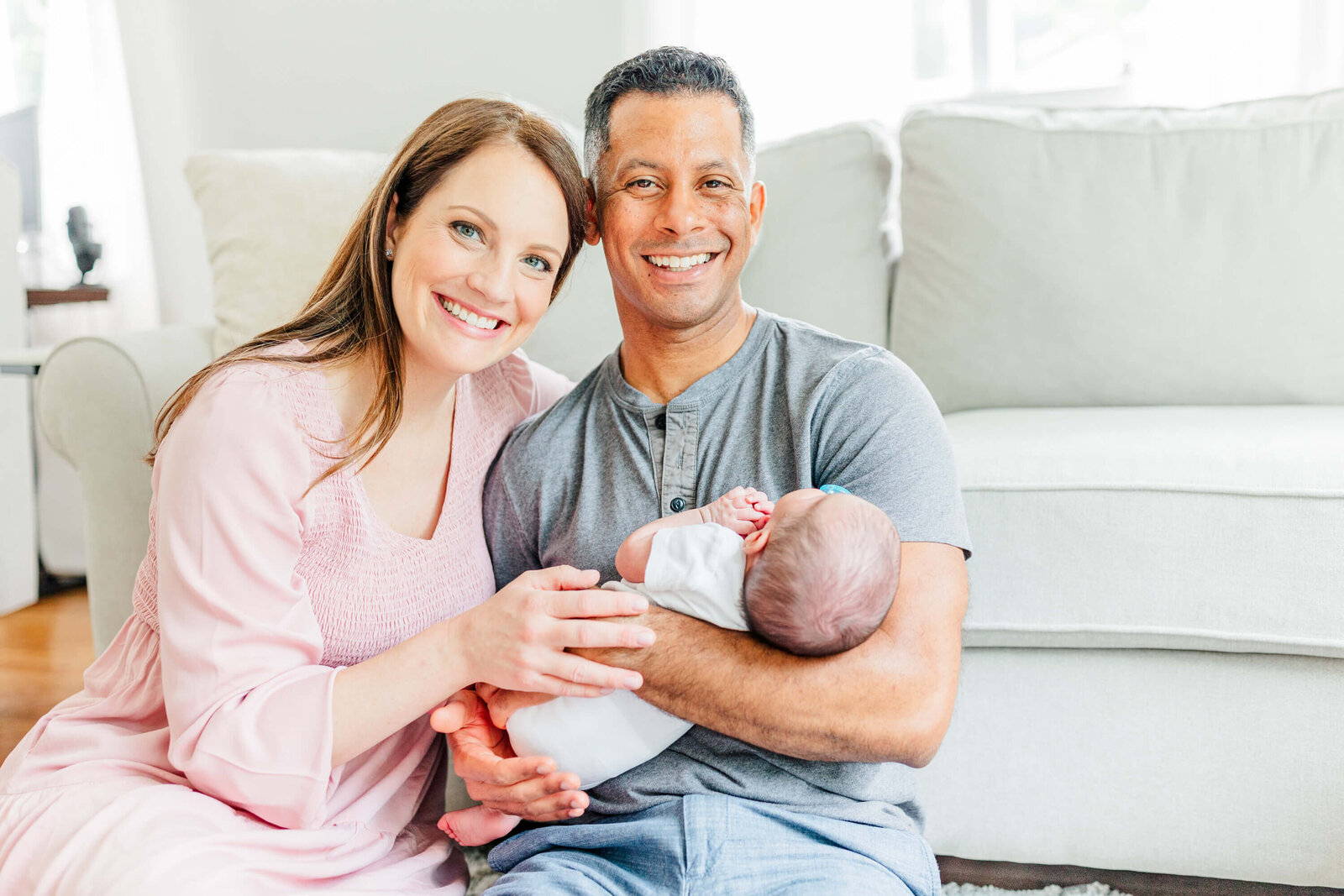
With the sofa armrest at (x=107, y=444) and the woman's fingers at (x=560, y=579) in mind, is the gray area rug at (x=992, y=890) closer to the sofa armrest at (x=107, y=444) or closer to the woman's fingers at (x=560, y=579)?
the woman's fingers at (x=560, y=579)

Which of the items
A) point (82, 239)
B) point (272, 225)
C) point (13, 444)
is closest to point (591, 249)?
point (272, 225)

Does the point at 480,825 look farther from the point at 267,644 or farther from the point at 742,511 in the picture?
the point at 742,511

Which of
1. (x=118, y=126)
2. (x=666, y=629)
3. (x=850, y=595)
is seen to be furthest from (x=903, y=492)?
(x=118, y=126)

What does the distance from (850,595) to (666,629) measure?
20 centimetres

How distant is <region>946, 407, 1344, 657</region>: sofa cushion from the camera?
4.20 feet

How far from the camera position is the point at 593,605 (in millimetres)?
1053

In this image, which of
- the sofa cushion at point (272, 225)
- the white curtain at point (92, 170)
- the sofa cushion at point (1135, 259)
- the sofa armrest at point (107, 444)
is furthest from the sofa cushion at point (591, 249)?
the white curtain at point (92, 170)

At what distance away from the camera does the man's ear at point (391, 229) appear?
48.8 inches

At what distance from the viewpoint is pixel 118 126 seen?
131 inches

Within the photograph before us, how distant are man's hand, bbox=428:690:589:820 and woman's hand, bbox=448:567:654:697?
81mm

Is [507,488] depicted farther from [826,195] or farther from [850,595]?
[826,195]

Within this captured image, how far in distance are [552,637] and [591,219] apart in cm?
56

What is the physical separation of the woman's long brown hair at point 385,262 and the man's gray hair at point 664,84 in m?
0.08

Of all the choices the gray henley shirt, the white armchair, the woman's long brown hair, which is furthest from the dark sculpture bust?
the gray henley shirt
